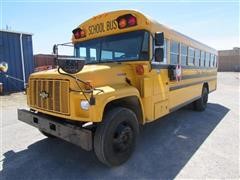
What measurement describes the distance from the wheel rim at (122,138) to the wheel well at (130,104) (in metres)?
0.34

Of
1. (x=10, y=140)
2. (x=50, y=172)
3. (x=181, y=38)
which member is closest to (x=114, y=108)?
(x=50, y=172)

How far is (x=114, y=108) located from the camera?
313 cm

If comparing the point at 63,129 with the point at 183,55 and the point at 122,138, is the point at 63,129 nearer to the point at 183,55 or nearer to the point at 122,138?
the point at 122,138

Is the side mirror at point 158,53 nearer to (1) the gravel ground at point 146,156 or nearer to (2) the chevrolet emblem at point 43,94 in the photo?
(1) the gravel ground at point 146,156

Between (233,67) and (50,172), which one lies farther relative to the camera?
(233,67)

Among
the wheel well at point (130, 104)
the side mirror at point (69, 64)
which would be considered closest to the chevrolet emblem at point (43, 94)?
the side mirror at point (69, 64)

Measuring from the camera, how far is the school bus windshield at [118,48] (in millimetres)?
3594

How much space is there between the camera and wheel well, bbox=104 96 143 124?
3.23 m

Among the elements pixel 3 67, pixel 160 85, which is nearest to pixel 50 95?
pixel 160 85

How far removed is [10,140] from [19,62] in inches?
348

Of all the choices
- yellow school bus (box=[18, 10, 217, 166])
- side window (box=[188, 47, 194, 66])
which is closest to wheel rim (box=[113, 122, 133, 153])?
yellow school bus (box=[18, 10, 217, 166])

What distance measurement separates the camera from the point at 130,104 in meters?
3.49

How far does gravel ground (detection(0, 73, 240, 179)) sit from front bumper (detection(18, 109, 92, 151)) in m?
0.57

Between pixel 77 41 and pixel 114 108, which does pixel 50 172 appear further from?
pixel 77 41
